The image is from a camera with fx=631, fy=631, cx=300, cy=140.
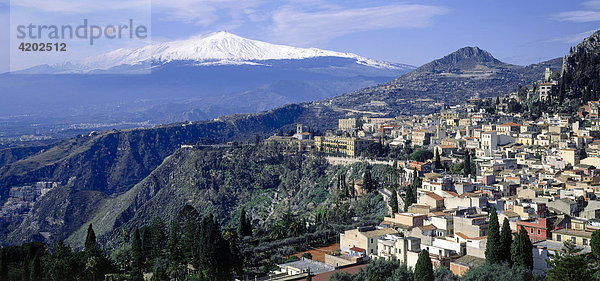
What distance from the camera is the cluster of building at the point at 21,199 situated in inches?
3743

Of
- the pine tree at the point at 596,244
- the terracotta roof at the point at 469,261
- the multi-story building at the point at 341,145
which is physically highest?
the multi-story building at the point at 341,145

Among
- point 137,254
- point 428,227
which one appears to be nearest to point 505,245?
point 428,227

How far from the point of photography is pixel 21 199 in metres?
103

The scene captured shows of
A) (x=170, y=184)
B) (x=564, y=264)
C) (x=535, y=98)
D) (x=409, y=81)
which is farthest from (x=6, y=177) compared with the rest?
(x=409, y=81)

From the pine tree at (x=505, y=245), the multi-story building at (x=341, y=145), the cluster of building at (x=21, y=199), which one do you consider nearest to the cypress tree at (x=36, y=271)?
the pine tree at (x=505, y=245)

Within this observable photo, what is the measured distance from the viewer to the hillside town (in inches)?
1233

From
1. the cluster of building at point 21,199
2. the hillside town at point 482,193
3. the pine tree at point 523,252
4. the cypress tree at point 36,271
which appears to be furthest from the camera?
the cluster of building at point 21,199

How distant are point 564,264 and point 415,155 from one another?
3724 centimetres

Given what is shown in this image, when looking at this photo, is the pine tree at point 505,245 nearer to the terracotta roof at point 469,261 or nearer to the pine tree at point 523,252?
the pine tree at point 523,252

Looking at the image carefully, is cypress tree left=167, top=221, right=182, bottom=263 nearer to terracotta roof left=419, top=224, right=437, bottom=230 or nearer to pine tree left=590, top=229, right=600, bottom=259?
terracotta roof left=419, top=224, right=437, bottom=230

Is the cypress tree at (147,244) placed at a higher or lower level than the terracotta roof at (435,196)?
lower

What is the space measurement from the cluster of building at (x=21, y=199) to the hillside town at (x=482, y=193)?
52.1m

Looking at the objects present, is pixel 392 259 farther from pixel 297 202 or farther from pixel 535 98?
pixel 535 98

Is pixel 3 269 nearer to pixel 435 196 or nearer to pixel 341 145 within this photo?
pixel 435 196
